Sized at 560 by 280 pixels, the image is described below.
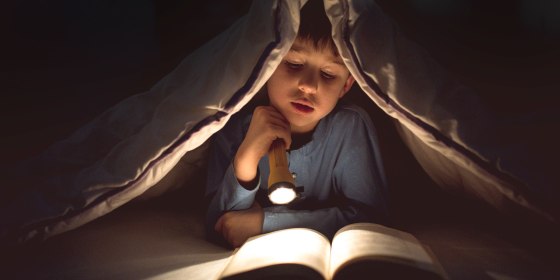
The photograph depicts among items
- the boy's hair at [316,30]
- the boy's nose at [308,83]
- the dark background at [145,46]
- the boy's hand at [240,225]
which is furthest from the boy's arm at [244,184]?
the dark background at [145,46]

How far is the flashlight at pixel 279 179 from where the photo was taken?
1057mm

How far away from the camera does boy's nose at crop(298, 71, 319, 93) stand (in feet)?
4.05

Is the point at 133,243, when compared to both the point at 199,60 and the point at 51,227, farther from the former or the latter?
the point at 199,60

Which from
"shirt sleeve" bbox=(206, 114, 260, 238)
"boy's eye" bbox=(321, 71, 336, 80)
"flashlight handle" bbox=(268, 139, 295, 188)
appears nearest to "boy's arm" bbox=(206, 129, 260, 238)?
"shirt sleeve" bbox=(206, 114, 260, 238)

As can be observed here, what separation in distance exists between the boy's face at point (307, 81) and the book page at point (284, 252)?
378mm

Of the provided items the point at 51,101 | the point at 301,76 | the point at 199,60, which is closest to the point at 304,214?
the point at 301,76

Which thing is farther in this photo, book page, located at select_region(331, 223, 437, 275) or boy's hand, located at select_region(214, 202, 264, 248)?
boy's hand, located at select_region(214, 202, 264, 248)

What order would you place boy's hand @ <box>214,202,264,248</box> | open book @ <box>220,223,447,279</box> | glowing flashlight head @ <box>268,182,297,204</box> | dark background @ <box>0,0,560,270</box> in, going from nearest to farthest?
open book @ <box>220,223,447,279</box>
glowing flashlight head @ <box>268,182,297,204</box>
boy's hand @ <box>214,202,264,248</box>
dark background @ <box>0,0,560,270</box>

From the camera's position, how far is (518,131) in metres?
1.17

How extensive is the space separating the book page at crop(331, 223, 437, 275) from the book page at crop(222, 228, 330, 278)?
0.09 feet

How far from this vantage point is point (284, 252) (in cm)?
A: 89

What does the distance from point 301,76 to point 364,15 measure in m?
0.25

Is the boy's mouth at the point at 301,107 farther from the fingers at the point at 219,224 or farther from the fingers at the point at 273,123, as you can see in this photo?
the fingers at the point at 219,224

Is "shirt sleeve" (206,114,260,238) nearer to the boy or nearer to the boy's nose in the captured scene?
the boy
